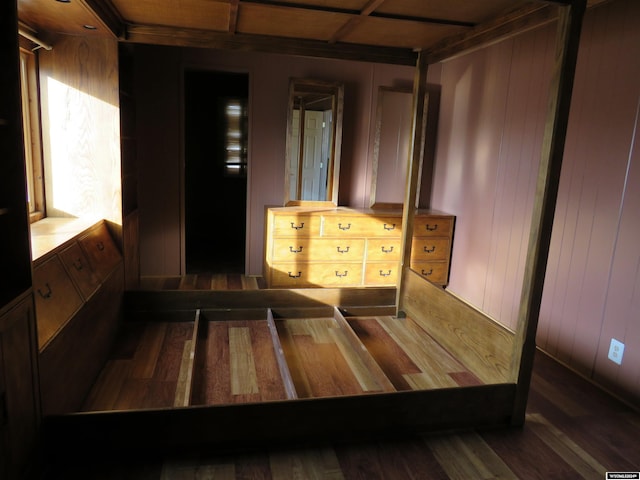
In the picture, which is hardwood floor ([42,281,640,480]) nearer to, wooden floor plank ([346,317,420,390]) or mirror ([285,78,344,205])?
wooden floor plank ([346,317,420,390])

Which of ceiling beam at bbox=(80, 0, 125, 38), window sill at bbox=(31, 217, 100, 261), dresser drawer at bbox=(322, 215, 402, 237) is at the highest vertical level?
ceiling beam at bbox=(80, 0, 125, 38)

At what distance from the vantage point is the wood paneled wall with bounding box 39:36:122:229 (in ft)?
9.80

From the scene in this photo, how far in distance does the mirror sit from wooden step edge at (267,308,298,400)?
155 cm

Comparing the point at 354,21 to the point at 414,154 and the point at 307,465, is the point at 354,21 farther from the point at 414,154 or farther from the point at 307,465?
the point at 307,465

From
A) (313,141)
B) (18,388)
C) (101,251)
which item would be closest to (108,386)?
(101,251)

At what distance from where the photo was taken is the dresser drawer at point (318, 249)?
4.23m

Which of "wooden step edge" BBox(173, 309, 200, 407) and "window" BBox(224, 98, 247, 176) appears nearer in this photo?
Answer: "wooden step edge" BBox(173, 309, 200, 407)

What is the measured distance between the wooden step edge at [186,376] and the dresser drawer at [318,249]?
113 centimetres

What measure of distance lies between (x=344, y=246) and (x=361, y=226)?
24 cm

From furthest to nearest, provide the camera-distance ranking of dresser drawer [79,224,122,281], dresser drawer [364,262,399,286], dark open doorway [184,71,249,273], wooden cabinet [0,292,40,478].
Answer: dark open doorway [184,71,249,273]
dresser drawer [364,262,399,286]
dresser drawer [79,224,122,281]
wooden cabinet [0,292,40,478]

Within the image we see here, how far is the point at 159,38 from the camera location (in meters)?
3.08

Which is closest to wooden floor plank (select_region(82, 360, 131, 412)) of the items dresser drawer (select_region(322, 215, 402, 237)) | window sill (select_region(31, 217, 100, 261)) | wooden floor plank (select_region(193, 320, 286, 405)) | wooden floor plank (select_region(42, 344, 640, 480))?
wooden floor plank (select_region(193, 320, 286, 405))

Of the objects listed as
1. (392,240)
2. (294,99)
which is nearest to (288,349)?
(392,240)

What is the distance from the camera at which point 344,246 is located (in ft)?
14.2
